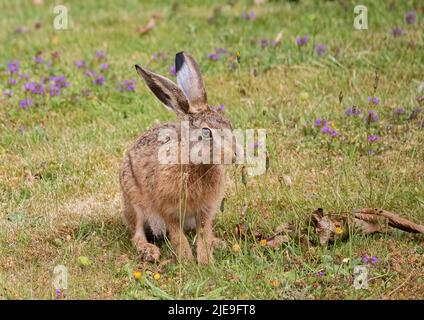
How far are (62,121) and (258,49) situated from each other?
2483 mm

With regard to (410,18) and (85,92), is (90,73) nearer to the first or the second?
(85,92)

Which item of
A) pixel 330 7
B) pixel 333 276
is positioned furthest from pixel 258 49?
pixel 333 276

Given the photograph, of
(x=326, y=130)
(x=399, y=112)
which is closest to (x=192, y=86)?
(x=326, y=130)

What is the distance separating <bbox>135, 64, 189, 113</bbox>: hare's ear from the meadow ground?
71 cm

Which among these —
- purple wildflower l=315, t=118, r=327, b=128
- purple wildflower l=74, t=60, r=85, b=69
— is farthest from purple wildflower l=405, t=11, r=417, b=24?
purple wildflower l=74, t=60, r=85, b=69

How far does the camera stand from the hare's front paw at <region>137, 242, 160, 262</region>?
5.95 m

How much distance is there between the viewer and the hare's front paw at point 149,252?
5953 mm

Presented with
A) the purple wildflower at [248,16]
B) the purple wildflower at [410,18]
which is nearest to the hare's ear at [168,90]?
the purple wildflower at [248,16]

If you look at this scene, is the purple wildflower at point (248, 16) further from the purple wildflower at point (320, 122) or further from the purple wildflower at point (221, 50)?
the purple wildflower at point (320, 122)

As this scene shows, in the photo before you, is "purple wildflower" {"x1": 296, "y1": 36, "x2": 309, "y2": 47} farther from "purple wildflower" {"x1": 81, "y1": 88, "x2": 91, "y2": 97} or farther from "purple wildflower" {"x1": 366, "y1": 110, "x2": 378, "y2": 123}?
"purple wildflower" {"x1": 81, "y1": 88, "x2": 91, "y2": 97}

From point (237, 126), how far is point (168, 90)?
7.36 ft

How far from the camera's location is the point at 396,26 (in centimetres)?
1020
